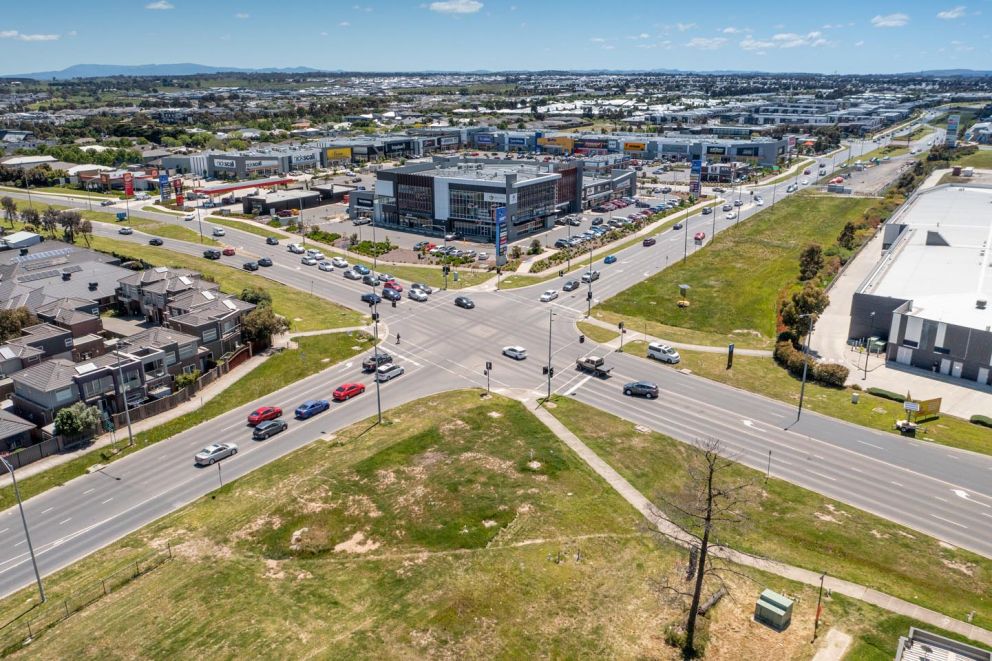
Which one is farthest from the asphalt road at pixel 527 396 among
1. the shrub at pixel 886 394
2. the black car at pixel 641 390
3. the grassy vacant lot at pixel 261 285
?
the shrub at pixel 886 394

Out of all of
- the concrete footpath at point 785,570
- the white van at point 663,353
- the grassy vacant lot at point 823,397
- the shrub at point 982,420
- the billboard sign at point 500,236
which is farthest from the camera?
the billboard sign at point 500,236

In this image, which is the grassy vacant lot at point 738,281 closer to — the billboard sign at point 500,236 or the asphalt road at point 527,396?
the asphalt road at point 527,396

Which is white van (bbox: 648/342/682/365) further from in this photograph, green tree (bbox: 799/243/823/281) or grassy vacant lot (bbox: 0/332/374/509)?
green tree (bbox: 799/243/823/281)

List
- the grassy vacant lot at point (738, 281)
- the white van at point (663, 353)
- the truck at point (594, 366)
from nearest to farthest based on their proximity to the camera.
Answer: the truck at point (594, 366)
the white van at point (663, 353)
the grassy vacant lot at point (738, 281)

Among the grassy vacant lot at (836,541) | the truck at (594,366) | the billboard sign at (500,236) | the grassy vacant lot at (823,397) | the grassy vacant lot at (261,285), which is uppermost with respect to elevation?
the billboard sign at (500,236)

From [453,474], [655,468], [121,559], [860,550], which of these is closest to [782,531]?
[860,550]

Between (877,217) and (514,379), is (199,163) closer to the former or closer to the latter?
(514,379)

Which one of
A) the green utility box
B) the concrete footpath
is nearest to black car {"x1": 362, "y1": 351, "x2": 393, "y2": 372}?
the concrete footpath
